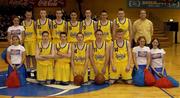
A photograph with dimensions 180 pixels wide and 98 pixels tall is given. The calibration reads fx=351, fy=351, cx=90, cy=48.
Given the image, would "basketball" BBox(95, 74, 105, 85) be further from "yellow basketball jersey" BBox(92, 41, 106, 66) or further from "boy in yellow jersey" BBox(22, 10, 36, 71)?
"boy in yellow jersey" BBox(22, 10, 36, 71)

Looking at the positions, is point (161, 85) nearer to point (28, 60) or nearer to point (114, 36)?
point (114, 36)

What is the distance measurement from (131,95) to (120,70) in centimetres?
105

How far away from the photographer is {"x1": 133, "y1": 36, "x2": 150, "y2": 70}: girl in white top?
668 cm

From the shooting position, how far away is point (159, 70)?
6754mm

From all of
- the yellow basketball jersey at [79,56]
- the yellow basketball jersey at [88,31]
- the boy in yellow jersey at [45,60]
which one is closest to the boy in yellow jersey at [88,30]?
the yellow basketball jersey at [88,31]

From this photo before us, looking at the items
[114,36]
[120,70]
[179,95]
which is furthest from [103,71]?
[179,95]

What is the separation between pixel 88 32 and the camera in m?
7.21

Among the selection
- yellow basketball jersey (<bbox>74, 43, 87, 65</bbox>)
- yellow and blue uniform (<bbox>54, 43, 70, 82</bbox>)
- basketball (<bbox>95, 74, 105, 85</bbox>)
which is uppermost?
yellow basketball jersey (<bbox>74, 43, 87, 65</bbox>)

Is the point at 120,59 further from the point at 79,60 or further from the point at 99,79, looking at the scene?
the point at 79,60

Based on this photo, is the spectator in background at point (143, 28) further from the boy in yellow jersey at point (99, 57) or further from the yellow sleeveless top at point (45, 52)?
the yellow sleeveless top at point (45, 52)

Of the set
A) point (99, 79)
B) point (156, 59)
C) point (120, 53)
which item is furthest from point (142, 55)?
point (99, 79)

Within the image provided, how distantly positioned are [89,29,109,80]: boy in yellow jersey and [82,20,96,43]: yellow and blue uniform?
421mm

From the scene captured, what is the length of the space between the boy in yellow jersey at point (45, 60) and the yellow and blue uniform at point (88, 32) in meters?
0.82

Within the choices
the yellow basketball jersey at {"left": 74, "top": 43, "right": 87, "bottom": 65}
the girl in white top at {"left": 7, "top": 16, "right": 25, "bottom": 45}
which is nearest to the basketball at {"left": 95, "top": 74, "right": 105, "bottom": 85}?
the yellow basketball jersey at {"left": 74, "top": 43, "right": 87, "bottom": 65}
